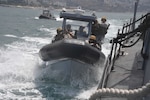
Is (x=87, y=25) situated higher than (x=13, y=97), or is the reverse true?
(x=87, y=25)

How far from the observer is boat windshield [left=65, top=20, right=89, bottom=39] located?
15.9 meters

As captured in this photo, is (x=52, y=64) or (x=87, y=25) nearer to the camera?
(x=52, y=64)

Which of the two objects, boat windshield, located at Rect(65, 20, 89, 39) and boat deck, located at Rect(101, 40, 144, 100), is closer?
boat deck, located at Rect(101, 40, 144, 100)

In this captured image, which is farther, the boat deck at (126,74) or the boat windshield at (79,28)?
the boat windshield at (79,28)

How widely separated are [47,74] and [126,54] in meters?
3.86

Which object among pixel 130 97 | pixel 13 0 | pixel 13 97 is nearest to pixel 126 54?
pixel 13 97

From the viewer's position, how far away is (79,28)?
16.3 metres

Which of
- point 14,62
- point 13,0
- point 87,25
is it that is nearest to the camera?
point 87,25

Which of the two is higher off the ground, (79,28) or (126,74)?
(79,28)

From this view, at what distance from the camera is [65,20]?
52.9ft

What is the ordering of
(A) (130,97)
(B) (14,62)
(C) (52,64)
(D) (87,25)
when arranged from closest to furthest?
(A) (130,97)
(C) (52,64)
(D) (87,25)
(B) (14,62)

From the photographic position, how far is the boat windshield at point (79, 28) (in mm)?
15934

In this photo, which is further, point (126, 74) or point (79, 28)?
point (79, 28)

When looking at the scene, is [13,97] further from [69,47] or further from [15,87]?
[69,47]
